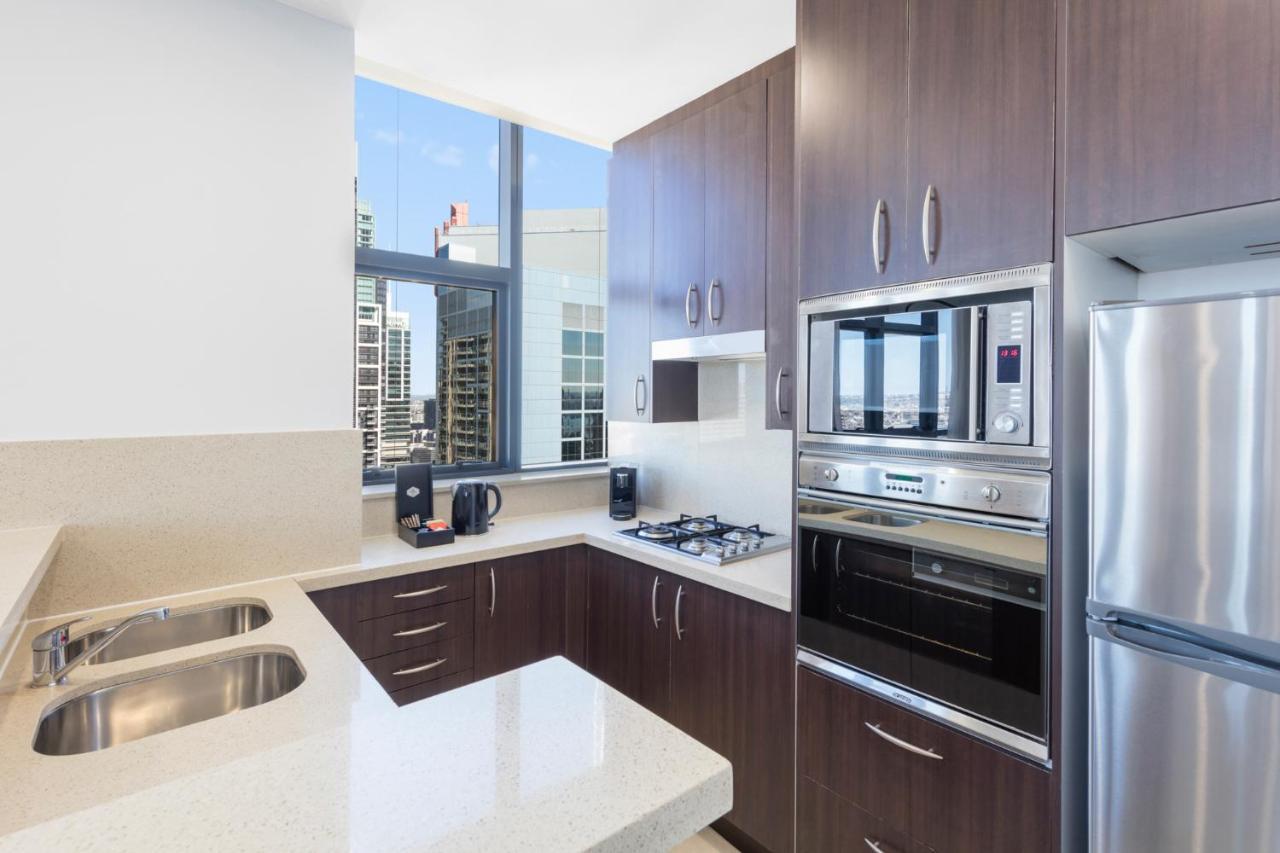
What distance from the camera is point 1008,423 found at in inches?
51.9

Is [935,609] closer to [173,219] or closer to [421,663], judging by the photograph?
[421,663]

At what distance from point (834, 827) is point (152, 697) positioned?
1680 millimetres

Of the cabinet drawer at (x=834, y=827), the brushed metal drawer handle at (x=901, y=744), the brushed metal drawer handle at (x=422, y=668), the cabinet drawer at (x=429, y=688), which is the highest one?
the brushed metal drawer handle at (x=901, y=744)

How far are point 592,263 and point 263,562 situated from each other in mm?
2137

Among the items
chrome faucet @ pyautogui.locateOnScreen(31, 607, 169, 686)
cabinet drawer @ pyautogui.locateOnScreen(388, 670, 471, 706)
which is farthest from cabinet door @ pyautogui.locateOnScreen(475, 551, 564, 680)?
chrome faucet @ pyautogui.locateOnScreen(31, 607, 169, 686)

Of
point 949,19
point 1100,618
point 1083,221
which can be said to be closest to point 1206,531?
point 1100,618

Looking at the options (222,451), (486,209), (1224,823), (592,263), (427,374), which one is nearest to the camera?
(1224,823)

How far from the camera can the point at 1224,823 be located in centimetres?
102

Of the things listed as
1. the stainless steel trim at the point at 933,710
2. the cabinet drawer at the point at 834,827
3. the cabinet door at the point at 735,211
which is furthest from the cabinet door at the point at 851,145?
the cabinet drawer at the point at 834,827

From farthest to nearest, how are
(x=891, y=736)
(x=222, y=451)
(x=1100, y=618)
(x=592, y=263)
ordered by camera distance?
1. (x=592, y=263)
2. (x=222, y=451)
3. (x=891, y=736)
4. (x=1100, y=618)

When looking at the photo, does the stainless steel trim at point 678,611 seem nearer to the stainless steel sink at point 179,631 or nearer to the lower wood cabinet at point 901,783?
the lower wood cabinet at point 901,783

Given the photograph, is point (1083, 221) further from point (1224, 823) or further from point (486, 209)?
point (486, 209)

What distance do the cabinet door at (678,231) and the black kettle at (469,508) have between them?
97 centimetres

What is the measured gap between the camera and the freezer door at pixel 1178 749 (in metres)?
0.99
